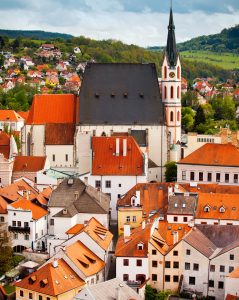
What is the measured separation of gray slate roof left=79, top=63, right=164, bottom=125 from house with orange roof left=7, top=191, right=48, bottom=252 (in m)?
22.9

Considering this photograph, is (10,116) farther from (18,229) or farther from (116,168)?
(18,229)

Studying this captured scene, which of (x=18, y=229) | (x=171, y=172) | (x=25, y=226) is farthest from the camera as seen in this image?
(x=171, y=172)

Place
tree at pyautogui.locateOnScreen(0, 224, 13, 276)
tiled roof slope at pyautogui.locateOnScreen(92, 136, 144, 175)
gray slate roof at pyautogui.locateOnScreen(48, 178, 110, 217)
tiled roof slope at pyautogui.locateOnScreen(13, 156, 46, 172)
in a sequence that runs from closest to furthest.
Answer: tree at pyautogui.locateOnScreen(0, 224, 13, 276)
gray slate roof at pyautogui.locateOnScreen(48, 178, 110, 217)
tiled roof slope at pyautogui.locateOnScreen(92, 136, 144, 175)
tiled roof slope at pyautogui.locateOnScreen(13, 156, 46, 172)

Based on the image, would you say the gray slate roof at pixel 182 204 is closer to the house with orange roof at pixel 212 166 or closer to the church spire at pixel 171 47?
the house with orange roof at pixel 212 166

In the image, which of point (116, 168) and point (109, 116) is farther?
point (109, 116)

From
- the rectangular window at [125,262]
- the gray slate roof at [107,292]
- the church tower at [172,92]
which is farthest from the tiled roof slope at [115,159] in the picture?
the gray slate roof at [107,292]

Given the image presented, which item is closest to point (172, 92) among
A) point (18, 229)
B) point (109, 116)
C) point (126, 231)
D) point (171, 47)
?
point (171, 47)

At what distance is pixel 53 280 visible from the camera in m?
56.2

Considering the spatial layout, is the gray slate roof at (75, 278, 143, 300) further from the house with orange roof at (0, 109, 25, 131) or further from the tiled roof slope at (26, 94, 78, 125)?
the house with orange roof at (0, 109, 25, 131)

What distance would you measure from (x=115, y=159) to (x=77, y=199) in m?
10.3

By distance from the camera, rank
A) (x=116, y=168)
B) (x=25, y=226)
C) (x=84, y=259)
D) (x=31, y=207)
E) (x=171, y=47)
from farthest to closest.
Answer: (x=171, y=47)
(x=116, y=168)
(x=31, y=207)
(x=25, y=226)
(x=84, y=259)

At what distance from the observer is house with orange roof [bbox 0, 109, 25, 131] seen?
143 metres

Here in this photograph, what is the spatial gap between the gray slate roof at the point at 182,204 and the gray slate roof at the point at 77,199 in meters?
6.66

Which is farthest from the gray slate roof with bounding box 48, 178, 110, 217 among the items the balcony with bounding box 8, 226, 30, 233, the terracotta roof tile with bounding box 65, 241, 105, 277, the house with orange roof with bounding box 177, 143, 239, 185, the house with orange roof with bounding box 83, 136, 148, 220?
the house with orange roof with bounding box 177, 143, 239, 185
